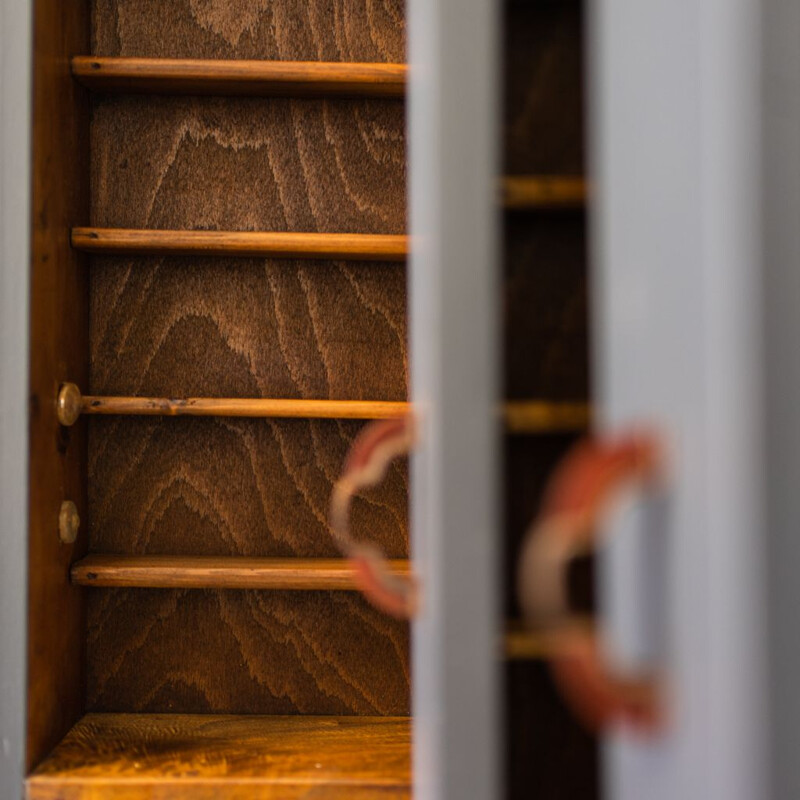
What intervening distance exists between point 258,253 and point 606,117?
0.94 meters

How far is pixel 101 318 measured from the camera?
1634 mm

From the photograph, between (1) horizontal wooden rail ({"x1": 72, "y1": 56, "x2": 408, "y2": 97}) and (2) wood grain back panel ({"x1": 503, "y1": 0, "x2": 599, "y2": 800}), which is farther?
(1) horizontal wooden rail ({"x1": 72, "y1": 56, "x2": 408, "y2": 97})

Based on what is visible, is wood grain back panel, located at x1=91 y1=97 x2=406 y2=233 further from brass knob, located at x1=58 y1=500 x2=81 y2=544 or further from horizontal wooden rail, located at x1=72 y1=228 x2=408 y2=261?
brass knob, located at x1=58 y1=500 x2=81 y2=544

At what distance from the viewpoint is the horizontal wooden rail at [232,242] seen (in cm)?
152

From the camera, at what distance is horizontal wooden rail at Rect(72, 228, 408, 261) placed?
1517 mm

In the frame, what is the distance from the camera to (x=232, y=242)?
1522mm

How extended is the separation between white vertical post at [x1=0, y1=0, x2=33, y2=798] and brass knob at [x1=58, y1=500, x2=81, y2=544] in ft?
0.43

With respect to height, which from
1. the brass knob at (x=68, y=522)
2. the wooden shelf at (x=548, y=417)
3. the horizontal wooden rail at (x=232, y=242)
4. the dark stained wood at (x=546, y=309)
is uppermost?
the horizontal wooden rail at (x=232, y=242)

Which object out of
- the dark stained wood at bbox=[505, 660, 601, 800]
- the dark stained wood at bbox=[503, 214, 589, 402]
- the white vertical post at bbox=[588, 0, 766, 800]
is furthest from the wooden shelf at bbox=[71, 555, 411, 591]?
the white vertical post at bbox=[588, 0, 766, 800]

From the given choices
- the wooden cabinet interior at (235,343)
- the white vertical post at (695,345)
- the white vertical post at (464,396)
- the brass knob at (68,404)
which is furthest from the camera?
the wooden cabinet interior at (235,343)

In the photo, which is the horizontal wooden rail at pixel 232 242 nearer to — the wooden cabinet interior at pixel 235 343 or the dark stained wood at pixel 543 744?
the wooden cabinet interior at pixel 235 343

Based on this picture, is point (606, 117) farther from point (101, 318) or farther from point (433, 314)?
point (101, 318)

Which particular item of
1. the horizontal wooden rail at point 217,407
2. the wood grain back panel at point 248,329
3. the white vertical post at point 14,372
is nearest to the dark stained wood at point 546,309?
the horizontal wooden rail at point 217,407

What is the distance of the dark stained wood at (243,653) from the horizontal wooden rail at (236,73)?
103 centimetres
